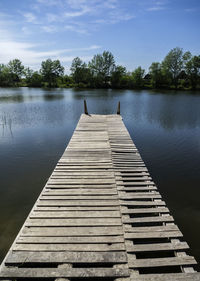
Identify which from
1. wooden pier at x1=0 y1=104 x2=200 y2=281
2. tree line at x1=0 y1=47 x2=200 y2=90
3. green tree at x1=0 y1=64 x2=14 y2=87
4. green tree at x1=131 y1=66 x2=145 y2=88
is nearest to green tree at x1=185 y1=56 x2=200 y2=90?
tree line at x1=0 y1=47 x2=200 y2=90

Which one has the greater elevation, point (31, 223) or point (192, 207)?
point (31, 223)

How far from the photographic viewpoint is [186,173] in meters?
9.17

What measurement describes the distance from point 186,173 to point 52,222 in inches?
300

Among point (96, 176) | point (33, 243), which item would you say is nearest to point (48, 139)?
point (96, 176)

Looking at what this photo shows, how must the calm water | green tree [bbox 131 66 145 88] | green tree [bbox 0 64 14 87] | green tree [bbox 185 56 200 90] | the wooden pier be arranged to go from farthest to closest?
green tree [bbox 0 64 14 87], green tree [bbox 131 66 145 88], green tree [bbox 185 56 200 90], the calm water, the wooden pier

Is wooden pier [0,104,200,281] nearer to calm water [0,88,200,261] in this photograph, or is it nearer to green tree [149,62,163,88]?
calm water [0,88,200,261]

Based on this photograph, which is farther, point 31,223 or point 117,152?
point 117,152

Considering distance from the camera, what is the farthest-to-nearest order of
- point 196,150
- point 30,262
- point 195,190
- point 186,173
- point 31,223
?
point 196,150 → point 186,173 → point 195,190 → point 31,223 → point 30,262

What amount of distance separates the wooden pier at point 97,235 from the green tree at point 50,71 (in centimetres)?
9568

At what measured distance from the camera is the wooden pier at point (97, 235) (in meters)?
3.36

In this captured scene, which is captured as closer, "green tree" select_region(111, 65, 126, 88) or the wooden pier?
the wooden pier

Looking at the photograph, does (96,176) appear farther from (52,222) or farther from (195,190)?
(195,190)

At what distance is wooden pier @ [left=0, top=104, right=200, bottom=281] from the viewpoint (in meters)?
3.36

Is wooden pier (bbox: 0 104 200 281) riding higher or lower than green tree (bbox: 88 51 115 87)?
lower
